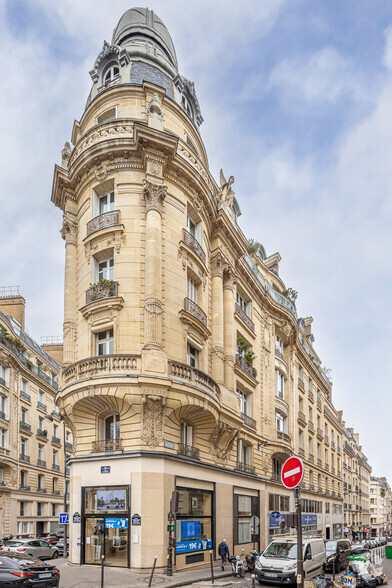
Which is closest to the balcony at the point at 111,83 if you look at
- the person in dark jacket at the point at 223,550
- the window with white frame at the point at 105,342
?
the window with white frame at the point at 105,342

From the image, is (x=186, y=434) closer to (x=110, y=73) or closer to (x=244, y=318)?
(x=244, y=318)

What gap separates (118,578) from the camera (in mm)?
18906

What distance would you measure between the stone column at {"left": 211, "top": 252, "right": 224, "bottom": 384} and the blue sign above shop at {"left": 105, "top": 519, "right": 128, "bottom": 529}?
904 centimetres

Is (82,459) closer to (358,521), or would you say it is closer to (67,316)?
(67,316)

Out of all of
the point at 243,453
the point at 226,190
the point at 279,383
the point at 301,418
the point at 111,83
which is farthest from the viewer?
the point at 301,418

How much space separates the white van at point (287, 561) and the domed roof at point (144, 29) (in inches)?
1047

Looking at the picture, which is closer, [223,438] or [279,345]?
[223,438]

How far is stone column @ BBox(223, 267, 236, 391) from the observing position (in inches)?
1160

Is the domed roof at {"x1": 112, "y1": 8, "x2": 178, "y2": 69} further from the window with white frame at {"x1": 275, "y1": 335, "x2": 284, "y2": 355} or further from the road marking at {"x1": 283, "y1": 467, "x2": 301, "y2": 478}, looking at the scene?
the road marking at {"x1": 283, "y1": 467, "x2": 301, "y2": 478}

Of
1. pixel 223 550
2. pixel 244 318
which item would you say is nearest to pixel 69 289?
pixel 244 318

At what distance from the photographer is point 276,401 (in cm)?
3925

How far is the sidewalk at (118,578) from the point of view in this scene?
59.4 feet

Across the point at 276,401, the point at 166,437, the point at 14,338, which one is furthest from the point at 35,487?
the point at 166,437

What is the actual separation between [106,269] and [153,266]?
281 cm
